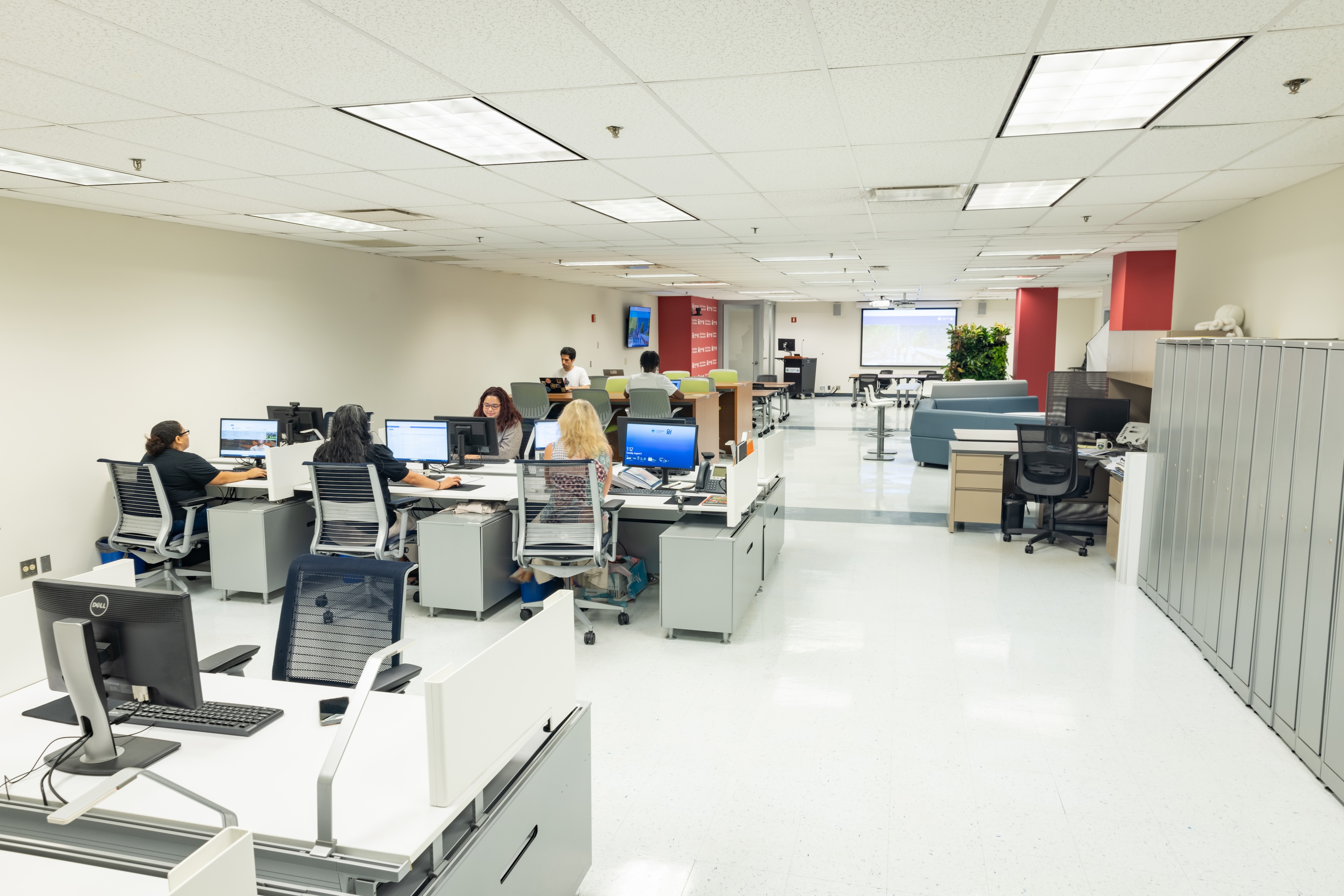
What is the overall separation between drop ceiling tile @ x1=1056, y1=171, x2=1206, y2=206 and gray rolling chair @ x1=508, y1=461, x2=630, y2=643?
11.2ft

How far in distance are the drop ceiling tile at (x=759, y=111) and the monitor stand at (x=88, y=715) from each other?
2.43 metres

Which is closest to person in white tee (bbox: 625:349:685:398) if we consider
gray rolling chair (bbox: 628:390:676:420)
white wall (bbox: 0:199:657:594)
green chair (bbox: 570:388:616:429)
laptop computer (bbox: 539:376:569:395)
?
gray rolling chair (bbox: 628:390:676:420)

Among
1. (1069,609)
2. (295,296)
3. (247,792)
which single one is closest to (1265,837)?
(1069,609)

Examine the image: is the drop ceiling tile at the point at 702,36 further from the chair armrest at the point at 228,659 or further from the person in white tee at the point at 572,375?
the person in white tee at the point at 572,375

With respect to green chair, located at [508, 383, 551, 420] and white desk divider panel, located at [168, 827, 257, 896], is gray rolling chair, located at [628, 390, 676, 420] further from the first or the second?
white desk divider panel, located at [168, 827, 257, 896]

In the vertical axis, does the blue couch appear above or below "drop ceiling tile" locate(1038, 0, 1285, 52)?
below

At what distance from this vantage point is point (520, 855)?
1.92m

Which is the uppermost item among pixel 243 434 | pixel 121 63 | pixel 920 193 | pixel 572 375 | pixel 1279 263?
pixel 920 193

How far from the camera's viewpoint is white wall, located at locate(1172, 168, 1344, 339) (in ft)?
13.6

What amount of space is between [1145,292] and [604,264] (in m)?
6.21

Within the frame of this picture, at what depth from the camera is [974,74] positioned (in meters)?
2.68

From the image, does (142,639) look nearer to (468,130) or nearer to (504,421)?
(468,130)

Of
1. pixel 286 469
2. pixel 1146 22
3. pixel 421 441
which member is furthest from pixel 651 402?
pixel 1146 22

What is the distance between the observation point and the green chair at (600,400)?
9234 millimetres
